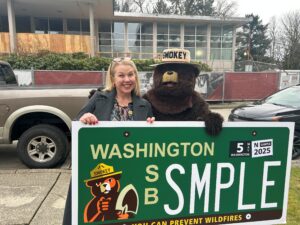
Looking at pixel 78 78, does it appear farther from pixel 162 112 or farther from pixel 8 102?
pixel 162 112

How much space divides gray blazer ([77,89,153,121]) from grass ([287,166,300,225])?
82.2 inches

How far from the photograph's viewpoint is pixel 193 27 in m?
28.5

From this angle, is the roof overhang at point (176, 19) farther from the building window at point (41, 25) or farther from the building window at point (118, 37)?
the building window at point (41, 25)

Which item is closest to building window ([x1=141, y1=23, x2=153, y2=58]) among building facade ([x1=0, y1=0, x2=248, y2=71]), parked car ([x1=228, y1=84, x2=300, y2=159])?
building facade ([x1=0, y1=0, x2=248, y2=71])

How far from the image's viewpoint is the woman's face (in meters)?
2.20

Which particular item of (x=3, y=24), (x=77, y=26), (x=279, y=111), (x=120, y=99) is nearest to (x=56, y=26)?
(x=77, y=26)

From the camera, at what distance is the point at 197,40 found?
94.1 ft

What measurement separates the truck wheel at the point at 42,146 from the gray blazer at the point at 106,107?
2938 mm

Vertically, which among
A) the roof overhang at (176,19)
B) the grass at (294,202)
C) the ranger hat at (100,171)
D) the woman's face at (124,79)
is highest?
the roof overhang at (176,19)

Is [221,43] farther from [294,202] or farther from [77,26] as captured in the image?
[294,202]

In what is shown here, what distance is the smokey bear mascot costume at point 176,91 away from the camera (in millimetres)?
2520

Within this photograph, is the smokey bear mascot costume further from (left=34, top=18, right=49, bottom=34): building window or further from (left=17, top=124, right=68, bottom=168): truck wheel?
(left=34, top=18, right=49, bottom=34): building window

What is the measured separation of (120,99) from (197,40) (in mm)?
27546

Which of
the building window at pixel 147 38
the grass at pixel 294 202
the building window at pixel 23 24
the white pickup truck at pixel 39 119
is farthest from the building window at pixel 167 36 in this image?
the grass at pixel 294 202
